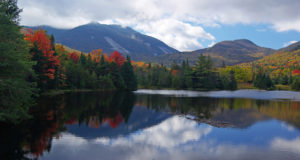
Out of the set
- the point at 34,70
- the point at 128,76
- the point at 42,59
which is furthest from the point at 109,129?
the point at 128,76

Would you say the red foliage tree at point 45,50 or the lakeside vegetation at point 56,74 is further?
the red foliage tree at point 45,50

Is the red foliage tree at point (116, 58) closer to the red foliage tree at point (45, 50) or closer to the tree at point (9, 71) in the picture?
the red foliage tree at point (45, 50)

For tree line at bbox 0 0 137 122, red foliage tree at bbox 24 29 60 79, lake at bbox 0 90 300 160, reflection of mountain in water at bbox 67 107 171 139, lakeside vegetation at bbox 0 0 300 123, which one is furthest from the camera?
red foliage tree at bbox 24 29 60 79

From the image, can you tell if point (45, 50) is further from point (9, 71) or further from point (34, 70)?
point (9, 71)

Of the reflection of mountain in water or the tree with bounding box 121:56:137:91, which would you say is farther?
the tree with bounding box 121:56:137:91

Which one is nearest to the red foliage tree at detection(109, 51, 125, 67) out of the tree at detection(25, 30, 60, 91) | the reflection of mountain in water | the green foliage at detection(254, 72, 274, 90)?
the tree at detection(25, 30, 60, 91)

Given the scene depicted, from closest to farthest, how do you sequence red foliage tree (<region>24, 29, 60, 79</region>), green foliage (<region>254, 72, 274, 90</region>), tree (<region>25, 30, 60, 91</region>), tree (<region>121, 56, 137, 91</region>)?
tree (<region>25, 30, 60, 91</region>), red foliage tree (<region>24, 29, 60, 79</region>), tree (<region>121, 56, 137, 91</region>), green foliage (<region>254, 72, 274, 90</region>)

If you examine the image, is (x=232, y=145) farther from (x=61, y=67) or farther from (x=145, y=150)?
(x=61, y=67)

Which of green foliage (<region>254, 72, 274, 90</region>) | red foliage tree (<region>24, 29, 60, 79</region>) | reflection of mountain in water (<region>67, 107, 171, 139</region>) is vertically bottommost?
reflection of mountain in water (<region>67, 107, 171, 139</region>)

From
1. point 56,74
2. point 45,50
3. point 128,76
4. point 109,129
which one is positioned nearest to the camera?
point 109,129

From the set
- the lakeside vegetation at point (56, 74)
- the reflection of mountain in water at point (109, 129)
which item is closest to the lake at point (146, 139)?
the reflection of mountain in water at point (109, 129)

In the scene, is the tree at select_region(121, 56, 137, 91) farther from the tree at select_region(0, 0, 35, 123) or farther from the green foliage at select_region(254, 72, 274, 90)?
the green foliage at select_region(254, 72, 274, 90)

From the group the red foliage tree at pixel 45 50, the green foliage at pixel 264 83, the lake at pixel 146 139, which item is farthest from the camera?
the green foliage at pixel 264 83

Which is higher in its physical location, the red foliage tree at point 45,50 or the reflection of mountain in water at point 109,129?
the red foliage tree at point 45,50
